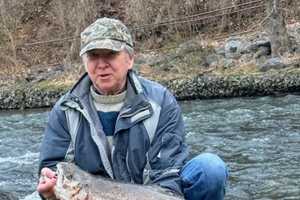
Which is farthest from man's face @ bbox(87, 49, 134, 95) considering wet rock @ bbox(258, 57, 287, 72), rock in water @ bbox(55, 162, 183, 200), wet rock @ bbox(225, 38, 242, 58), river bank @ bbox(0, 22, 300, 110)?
wet rock @ bbox(225, 38, 242, 58)

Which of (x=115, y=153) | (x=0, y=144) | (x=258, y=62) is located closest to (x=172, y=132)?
(x=115, y=153)

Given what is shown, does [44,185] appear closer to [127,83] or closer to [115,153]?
[115,153]

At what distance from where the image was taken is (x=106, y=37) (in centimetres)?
400

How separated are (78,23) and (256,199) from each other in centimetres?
1829

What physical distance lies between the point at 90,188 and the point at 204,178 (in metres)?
0.86

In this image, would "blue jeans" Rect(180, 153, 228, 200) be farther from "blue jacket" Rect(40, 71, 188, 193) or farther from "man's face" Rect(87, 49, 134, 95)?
"man's face" Rect(87, 49, 134, 95)

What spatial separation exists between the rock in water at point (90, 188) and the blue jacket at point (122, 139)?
40 cm

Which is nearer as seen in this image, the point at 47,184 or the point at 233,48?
the point at 47,184

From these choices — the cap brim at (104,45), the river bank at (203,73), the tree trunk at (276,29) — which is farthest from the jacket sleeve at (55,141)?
the tree trunk at (276,29)

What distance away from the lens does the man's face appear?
400 centimetres

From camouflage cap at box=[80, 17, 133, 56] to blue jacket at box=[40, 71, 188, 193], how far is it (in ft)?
1.15

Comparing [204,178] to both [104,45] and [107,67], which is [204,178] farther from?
[104,45]

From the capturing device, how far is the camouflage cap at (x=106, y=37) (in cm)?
396

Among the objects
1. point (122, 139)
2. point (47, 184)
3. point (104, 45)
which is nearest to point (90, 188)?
point (47, 184)
